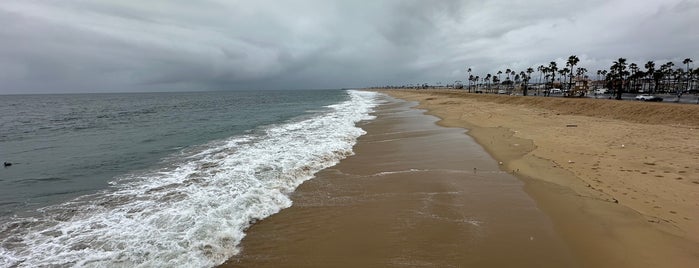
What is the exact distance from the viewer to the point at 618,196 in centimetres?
810

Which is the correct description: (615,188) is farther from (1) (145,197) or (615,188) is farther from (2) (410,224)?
(1) (145,197)

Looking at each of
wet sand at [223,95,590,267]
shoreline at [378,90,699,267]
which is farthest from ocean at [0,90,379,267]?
shoreline at [378,90,699,267]

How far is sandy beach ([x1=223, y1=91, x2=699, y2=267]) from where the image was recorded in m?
5.69

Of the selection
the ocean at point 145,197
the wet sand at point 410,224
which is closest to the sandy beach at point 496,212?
the wet sand at point 410,224

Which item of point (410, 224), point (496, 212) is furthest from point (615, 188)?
point (410, 224)

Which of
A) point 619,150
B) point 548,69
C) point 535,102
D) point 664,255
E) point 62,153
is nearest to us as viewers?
point 664,255

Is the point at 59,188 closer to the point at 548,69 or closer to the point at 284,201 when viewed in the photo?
the point at 284,201

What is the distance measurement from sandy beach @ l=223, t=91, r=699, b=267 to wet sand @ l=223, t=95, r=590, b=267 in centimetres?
2

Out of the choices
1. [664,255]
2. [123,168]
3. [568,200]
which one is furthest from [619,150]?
[123,168]

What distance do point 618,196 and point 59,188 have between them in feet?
54.4

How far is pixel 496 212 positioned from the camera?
7.54m

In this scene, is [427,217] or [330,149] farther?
[330,149]

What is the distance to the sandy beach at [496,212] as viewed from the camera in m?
5.69

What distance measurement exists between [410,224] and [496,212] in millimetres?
2234
